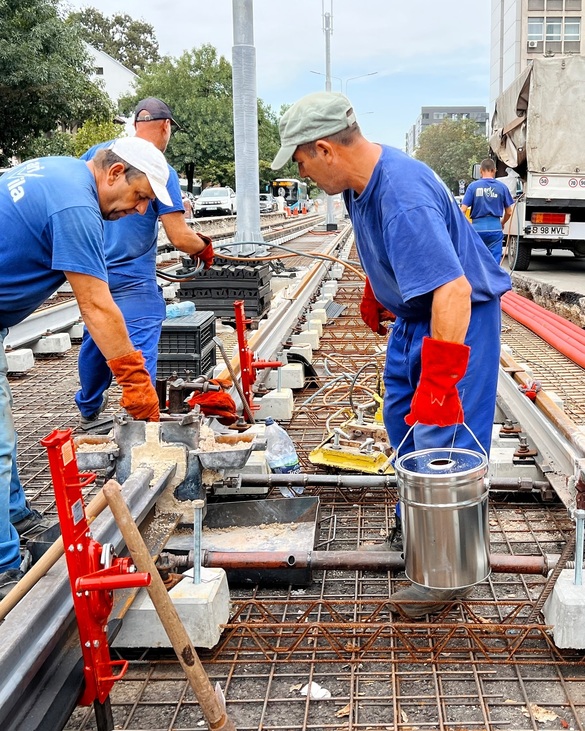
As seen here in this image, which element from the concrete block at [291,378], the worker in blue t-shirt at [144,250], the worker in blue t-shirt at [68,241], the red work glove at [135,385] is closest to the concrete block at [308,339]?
the concrete block at [291,378]

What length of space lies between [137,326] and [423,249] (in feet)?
8.19

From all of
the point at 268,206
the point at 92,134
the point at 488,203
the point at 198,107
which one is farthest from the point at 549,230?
the point at 198,107

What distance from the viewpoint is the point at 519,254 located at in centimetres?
1545

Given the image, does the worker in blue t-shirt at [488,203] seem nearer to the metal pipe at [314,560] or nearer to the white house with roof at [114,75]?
the metal pipe at [314,560]

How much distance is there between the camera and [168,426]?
3.53 meters

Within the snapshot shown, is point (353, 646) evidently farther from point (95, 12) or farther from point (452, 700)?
point (95, 12)

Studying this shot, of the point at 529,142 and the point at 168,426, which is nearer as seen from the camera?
the point at 168,426

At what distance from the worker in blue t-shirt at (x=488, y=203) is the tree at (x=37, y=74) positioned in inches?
545

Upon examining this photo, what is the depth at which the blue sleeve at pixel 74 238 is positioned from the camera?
297 centimetres

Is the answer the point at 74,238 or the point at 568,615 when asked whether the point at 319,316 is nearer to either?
the point at 74,238

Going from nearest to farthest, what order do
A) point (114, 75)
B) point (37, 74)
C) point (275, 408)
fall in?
point (275, 408) → point (37, 74) → point (114, 75)

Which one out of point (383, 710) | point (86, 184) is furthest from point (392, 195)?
point (383, 710)

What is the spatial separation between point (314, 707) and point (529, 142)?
1280 centimetres

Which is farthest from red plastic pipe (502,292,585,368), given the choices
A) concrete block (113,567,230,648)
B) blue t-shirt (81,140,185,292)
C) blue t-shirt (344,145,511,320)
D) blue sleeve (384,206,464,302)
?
concrete block (113,567,230,648)
